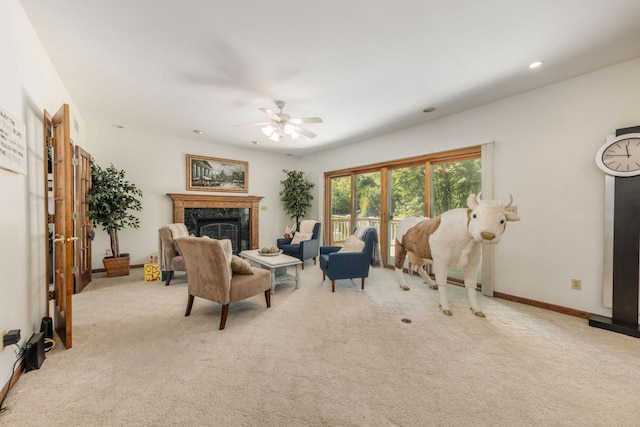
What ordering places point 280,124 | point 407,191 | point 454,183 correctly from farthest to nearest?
point 407,191 < point 454,183 < point 280,124

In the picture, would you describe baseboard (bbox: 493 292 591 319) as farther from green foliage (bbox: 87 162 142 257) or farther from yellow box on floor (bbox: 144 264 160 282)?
green foliage (bbox: 87 162 142 257)

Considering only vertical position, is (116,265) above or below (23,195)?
below

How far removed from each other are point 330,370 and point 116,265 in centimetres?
430

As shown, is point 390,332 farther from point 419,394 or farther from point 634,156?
point 634,156

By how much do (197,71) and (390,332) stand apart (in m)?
3.38

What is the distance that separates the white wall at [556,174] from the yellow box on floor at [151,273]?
5158mm

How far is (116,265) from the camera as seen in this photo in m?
4.26

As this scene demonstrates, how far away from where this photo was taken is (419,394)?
1.62 meters

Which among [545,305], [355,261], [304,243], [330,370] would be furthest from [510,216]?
[304,243]

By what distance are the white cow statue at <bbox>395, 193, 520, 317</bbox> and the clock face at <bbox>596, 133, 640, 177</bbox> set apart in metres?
0.96

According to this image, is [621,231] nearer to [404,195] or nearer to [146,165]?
[404,195]

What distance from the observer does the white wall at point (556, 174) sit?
2672 millimetres

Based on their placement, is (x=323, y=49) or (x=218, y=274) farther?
(x=218, y=274)

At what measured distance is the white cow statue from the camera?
253cm
